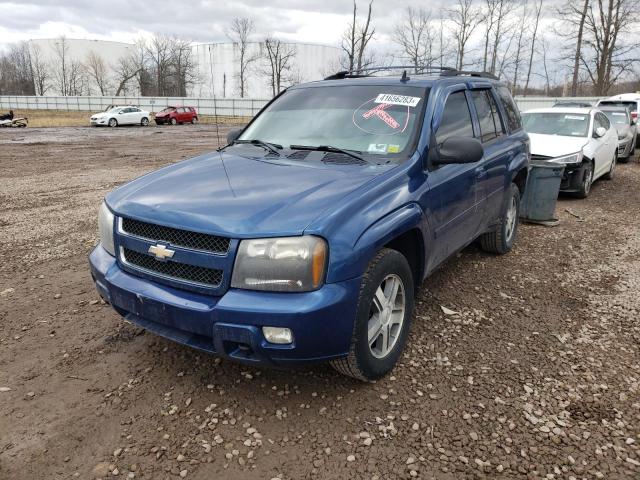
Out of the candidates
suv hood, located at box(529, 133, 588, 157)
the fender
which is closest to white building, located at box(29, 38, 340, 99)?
suv hood, located at box(529, 133, 588, 157)

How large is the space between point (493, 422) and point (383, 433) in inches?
24.7

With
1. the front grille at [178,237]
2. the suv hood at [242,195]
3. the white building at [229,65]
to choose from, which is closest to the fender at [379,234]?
the suv hood at [242,195]

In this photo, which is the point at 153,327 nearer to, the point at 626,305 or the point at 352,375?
the point at 352,375

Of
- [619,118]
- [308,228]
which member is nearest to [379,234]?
[308,228]

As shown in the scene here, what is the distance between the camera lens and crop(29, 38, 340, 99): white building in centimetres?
7212

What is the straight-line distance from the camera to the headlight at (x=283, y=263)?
7.91 ft

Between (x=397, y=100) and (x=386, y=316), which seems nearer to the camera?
(x=386, y=316)

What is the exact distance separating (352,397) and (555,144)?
25.1 feet

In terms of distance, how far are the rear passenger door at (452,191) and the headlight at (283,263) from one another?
1.14 metres

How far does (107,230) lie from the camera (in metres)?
3.07

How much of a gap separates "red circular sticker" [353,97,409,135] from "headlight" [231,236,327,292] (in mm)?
1412

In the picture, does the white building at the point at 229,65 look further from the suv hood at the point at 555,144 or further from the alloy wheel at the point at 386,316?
the alloy wheel at the point at 386,316

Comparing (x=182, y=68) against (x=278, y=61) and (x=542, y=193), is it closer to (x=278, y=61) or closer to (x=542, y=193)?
(x=278, y=61)

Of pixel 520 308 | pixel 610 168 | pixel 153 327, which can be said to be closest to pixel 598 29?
pixel 610 168
